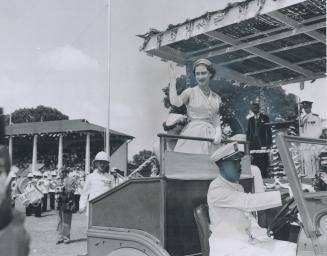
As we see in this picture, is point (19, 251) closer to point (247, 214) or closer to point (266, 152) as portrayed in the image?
point (247, 214)

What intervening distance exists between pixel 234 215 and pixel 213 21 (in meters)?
3.66

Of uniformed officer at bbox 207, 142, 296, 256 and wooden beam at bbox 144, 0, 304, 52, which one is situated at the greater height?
wooden beam at bbox 144, 0, 304, 52

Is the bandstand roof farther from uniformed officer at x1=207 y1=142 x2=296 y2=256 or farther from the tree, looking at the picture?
uniformed officer at x1=207 y1=142 x2=296 y2=256

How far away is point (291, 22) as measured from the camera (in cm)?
600

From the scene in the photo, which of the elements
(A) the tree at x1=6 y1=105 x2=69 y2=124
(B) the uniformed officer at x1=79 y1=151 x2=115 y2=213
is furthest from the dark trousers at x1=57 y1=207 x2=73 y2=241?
(A) the tree at x1=6 y1=105 x2=69 y2=124

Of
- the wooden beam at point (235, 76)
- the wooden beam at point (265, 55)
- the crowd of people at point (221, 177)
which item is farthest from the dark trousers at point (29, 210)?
the wooden beam at point (265, 55)

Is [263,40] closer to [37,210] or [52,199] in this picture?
[37,210]

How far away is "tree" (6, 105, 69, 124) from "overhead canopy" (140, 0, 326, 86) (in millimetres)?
47537

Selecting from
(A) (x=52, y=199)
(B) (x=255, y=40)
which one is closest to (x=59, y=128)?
(A) (x=52, y=199)

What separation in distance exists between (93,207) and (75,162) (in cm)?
3403

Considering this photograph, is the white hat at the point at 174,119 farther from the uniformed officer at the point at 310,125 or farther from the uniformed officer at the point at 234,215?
the uniformed officer at the point at 310,125

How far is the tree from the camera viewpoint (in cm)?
5347

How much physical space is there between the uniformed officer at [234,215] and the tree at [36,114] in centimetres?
5116

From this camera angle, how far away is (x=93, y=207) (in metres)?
4.10
